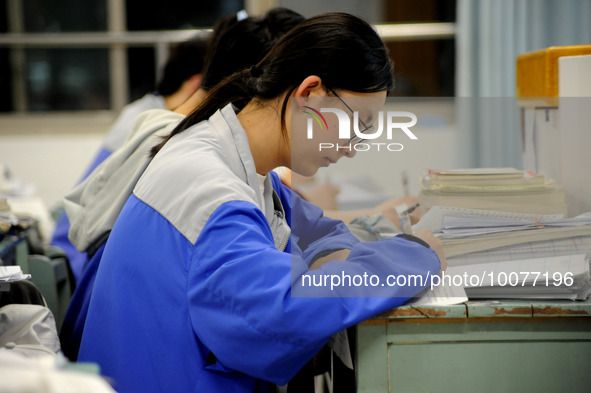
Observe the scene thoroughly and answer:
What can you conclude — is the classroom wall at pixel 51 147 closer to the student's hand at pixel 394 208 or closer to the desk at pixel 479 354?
the student's hand at pixel 394 208

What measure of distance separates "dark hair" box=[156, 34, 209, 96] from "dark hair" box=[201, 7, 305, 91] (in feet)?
1.67

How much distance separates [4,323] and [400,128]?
687 mm

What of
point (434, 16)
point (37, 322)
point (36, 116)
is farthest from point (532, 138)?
point (36, 116)

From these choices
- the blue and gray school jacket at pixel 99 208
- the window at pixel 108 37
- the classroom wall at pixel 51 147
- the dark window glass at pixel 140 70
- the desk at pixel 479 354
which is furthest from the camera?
the dark window glass at pixel 140 70

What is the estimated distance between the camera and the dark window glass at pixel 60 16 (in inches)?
164

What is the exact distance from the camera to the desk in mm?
966

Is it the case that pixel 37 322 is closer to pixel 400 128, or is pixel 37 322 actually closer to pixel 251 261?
pixel 251 261

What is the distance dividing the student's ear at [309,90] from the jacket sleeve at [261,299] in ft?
0.73

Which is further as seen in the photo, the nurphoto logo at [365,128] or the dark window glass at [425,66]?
the dark window glass at [425,66]

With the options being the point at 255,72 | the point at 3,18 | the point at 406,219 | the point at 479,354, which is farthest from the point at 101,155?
the point at 3,18

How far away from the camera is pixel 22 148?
3977 mm

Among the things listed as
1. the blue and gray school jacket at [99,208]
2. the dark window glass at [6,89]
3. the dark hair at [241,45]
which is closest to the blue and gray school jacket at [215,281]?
the blue and gray school jacket at [99,208]

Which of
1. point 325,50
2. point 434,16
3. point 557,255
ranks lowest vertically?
point 557,255

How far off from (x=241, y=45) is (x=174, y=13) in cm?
288
